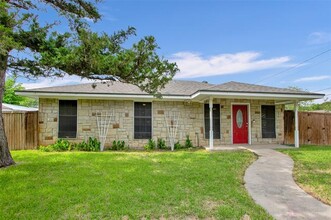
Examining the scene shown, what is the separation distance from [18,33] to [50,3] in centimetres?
187

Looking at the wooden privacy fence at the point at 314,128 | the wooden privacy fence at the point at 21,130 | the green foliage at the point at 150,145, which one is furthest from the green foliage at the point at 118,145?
the wooden privacy fence at the point at 314,128

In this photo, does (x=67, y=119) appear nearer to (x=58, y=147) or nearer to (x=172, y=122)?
(x=58, y=147)

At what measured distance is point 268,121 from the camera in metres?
11.9

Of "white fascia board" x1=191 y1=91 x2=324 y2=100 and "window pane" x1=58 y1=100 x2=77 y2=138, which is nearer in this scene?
"white fascia board" x1=191 y1=91 x2=324 y2=100

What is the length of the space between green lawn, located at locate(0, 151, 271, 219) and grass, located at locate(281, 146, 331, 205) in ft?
4.34

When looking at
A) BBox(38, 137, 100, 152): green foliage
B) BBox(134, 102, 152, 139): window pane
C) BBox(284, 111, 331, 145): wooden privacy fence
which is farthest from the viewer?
BBox(284, 111, 331, 145): wooden privacy fence

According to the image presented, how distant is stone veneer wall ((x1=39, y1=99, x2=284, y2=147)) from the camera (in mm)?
10562

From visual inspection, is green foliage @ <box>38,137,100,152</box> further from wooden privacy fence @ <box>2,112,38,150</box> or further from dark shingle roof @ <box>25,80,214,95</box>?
dark shingle roof @ <box>25,80,214,95</box>

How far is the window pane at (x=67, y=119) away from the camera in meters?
10.6

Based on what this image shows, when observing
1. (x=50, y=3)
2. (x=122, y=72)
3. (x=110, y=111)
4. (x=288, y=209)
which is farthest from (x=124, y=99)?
(x=288, y=209)

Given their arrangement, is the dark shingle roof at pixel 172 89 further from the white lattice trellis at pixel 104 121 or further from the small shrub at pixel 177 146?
the small shrub at pixel 177 146

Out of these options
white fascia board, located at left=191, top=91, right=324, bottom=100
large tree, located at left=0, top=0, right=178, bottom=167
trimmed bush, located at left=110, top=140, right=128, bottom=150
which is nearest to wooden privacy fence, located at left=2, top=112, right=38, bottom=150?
trimmed bush, located at left=110, top=140, right=128, bottom=150

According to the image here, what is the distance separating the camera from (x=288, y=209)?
373 centimetres

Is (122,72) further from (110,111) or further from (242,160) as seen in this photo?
(110,111)
